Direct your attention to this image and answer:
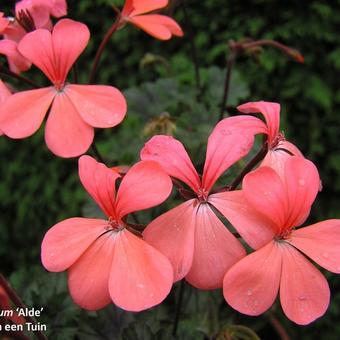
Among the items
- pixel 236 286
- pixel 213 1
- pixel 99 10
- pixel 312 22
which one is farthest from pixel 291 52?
pixel 99 10

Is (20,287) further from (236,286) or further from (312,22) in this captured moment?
(312,22)

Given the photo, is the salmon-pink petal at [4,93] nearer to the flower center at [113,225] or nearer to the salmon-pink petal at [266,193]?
the flower center at [113,225]

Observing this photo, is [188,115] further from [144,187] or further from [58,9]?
[144,187]

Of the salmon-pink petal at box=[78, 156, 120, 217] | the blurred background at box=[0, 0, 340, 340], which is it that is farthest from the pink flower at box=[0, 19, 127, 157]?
the blurred background at box=[0, 0, 340, 340]

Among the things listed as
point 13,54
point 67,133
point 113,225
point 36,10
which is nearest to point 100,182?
point 113,225

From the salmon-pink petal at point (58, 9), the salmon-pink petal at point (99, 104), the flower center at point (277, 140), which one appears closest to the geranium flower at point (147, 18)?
the salmon-pink petal at point (58, 9)
